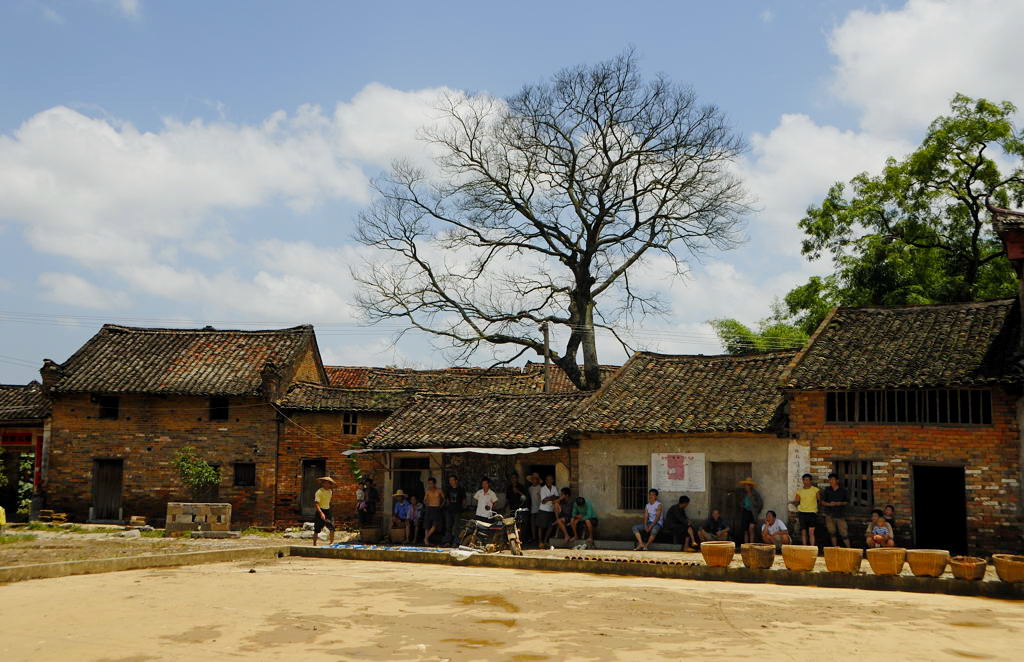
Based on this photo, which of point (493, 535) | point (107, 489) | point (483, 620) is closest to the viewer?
point (483, 620)

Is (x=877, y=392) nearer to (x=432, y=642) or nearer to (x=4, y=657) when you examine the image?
(x=432, y=642)

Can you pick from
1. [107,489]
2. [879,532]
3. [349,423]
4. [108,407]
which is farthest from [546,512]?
[108,407]

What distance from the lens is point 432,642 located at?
36.3 feet

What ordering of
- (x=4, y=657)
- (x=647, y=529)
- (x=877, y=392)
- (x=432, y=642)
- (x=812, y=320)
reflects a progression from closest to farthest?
(x=4, y=657) → (x=432, y=642) → (x=877, y=392) → (x=647, y=529) → (x=812, y=320)

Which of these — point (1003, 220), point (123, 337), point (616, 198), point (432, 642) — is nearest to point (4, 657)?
point (432, 642)

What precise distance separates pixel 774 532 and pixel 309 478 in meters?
15.7

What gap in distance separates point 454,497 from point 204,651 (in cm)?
1206

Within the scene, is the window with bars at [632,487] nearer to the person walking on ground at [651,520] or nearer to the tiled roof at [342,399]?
the person walking on ground at [651,520]

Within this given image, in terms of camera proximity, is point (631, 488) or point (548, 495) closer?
point (548, 495)

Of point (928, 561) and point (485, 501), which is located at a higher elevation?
A: point (485, 501)

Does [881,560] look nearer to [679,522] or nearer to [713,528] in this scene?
[713,528]

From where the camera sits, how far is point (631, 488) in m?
21.8

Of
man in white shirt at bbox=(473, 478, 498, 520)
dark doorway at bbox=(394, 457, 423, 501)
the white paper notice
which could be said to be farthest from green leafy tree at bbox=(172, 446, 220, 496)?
the white paper notice

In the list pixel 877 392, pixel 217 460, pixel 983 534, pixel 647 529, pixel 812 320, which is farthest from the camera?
pixel 812 320
